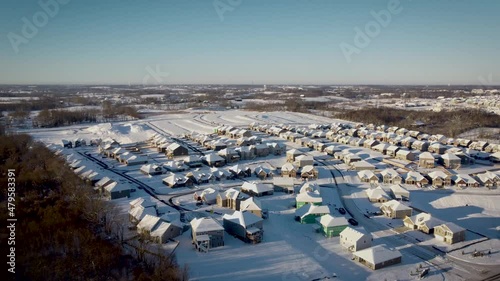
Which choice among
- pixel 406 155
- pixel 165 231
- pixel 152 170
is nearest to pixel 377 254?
pixel 165 231

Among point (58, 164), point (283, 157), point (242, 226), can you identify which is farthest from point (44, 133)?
point (242, 226)

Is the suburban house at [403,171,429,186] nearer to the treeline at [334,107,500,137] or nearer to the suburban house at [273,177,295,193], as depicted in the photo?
the suburban house at [273,177,295,193]

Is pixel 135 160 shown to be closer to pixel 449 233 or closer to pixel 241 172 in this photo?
pixel 241 172

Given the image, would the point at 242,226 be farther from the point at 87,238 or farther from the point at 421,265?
the point at 421,265

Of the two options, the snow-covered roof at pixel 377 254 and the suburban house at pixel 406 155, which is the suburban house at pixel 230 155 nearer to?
the suburban house at pixel 406 155

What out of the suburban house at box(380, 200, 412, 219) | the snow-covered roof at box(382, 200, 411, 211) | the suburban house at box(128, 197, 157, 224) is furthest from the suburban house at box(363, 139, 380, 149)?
the suburban house at box(128, 197, 157, 224)

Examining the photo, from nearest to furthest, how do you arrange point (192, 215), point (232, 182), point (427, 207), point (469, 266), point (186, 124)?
point (469, 266), point (192, 215), point (427, 207), point (232, 182), point (186, 124)

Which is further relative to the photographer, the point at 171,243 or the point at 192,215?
the point at 192,215

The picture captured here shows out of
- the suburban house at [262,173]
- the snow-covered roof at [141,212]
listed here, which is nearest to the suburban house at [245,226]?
the snow-covered roof at [141,212]
